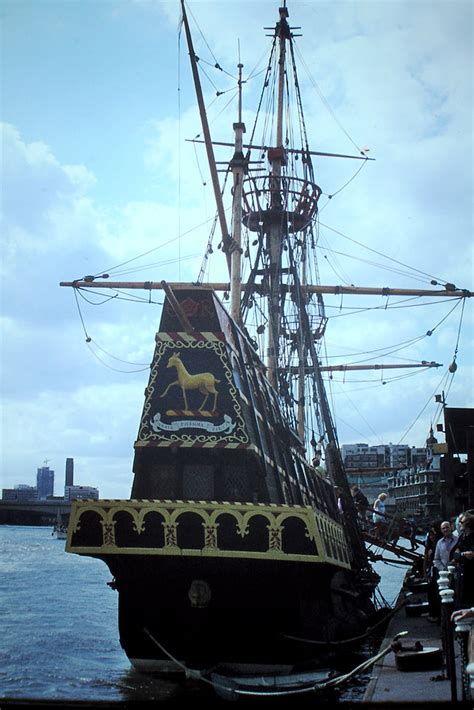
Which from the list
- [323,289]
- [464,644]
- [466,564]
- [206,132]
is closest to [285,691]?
[466,564]

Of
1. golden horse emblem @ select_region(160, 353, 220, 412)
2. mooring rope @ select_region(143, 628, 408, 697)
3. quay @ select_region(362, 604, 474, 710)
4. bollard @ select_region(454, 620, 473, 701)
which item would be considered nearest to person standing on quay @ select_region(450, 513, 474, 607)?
quay @ select_region(362, 604, 474, 710)

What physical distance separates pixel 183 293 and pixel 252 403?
2.28 m

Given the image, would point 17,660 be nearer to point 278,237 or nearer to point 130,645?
point 130,645

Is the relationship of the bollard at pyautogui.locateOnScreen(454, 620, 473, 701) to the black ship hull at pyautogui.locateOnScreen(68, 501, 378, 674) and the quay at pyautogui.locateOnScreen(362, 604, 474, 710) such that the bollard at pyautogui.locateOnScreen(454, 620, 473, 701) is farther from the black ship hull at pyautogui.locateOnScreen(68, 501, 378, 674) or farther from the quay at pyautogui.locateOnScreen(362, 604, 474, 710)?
the black ship hull at pyautogui.locateOnScreen(68, 501, 378, 674)

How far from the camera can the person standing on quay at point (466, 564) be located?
31.8 ft

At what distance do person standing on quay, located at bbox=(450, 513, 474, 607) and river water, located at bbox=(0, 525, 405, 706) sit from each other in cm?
408

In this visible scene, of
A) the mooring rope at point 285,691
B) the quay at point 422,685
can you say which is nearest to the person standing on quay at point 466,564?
the quay at point 422,685

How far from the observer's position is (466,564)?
971cm

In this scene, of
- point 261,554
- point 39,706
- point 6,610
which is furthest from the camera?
point 6,610

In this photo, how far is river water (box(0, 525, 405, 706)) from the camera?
14365 mm

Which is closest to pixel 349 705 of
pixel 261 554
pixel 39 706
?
pixel 39 706

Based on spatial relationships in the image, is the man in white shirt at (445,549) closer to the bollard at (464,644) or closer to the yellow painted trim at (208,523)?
the yellow painted trim at (208,523)

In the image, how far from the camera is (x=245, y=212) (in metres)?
34.0

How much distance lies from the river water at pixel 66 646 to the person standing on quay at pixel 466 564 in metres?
4.08
